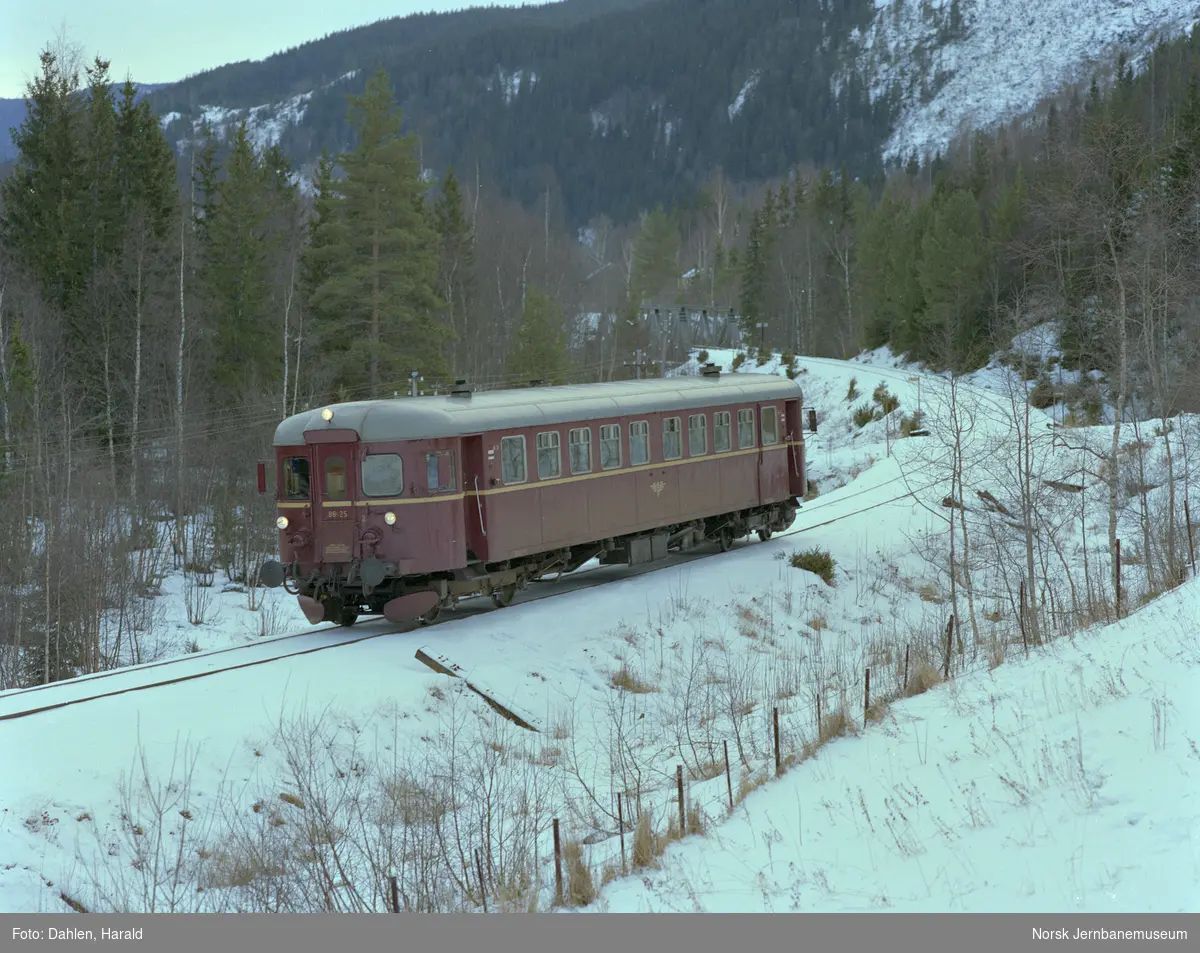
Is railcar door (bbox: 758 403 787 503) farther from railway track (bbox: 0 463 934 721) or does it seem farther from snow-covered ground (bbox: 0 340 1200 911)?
snow-covered ground (bbox: 0 340 1200 911)

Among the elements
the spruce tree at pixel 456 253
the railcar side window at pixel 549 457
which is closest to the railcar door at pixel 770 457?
the railcar side window at pixel 549 457

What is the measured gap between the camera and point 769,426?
25938mm

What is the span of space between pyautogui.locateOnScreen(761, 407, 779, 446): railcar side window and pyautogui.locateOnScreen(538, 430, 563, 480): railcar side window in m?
7.12

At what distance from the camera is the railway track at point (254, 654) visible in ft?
44.5

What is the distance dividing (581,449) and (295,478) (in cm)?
465

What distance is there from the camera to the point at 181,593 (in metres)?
33.9

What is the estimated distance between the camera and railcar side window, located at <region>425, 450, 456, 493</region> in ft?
57.6

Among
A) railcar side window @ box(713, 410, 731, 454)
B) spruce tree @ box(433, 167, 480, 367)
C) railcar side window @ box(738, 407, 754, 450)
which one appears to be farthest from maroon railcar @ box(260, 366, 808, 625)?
spruce tree @ box(433, 167, 480, 367)

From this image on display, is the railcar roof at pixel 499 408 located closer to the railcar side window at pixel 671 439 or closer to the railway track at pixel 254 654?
the railcar side window at pixel 671 439

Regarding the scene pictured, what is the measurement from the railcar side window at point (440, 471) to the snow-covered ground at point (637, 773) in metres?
1.96

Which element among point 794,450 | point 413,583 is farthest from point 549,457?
point 794,450

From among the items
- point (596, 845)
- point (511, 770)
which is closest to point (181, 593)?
point (511, 770)

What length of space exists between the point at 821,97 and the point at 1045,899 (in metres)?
189
